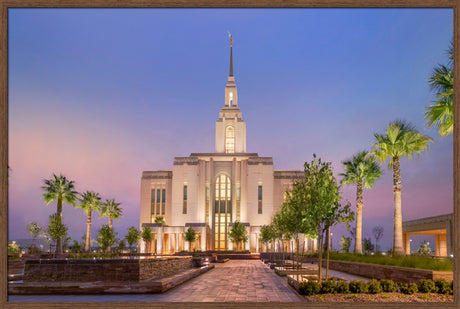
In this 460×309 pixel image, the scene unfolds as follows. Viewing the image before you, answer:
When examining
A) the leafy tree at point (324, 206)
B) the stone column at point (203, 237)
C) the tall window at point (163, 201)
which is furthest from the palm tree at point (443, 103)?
the tall window at point (163, 201)

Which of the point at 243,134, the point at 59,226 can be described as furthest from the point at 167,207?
the point at 59,226

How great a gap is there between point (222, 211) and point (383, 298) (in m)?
71.3

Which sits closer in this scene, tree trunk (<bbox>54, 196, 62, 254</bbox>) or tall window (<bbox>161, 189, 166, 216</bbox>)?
tree trunk (<bbox>54, 196, 62, 254</bbox>)

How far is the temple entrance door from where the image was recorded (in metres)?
81.8

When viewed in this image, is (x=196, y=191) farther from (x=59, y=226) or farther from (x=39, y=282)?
(x=39, y=282)

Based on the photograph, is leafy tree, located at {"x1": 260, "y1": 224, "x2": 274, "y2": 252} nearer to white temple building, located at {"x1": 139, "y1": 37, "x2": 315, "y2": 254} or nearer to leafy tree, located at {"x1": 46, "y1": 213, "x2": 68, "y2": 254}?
leafy tree, located at {"x1": 46, "y1": 213, "x2": 68, "y2": 254}

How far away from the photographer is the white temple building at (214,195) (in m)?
81.4

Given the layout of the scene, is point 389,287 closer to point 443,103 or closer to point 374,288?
point 374,288

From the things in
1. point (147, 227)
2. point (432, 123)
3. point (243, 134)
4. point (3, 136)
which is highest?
point (243, 134)

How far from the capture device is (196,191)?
275 feet

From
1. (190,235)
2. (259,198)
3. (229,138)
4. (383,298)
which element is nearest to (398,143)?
(383,298)

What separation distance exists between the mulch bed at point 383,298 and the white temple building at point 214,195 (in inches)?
2570

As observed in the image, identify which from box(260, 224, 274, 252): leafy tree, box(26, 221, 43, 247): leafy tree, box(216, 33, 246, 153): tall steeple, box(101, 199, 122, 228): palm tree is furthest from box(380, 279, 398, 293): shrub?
box(216, 33, 246, 153): tall steeple

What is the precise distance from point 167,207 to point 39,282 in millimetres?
72401
